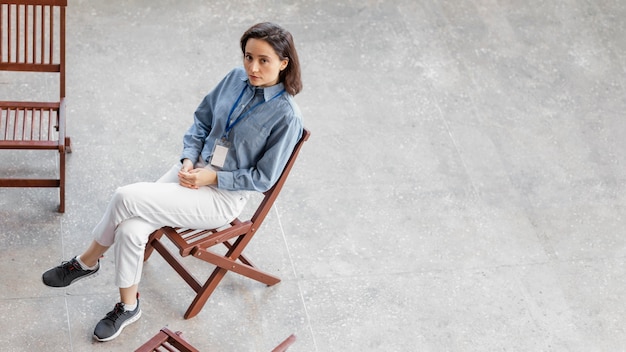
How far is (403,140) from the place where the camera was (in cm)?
523

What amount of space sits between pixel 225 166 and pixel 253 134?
0.20 m

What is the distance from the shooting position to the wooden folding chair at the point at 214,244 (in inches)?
152

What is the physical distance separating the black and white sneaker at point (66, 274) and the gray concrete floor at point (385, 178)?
6 centimetres

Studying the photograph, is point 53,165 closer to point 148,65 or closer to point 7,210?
point 7,210

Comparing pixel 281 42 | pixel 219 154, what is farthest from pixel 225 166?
pixel 281 42

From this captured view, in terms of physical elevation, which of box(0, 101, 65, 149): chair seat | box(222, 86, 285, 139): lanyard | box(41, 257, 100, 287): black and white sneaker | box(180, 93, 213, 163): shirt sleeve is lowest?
box(41, 257, 100, 287): black and white sneaker

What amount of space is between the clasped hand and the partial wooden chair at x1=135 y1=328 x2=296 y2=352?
2.04 feet

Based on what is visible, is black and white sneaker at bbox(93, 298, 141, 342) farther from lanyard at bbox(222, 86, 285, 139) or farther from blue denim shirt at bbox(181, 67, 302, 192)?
lanyard at bbox(222, 86, 285, 139)

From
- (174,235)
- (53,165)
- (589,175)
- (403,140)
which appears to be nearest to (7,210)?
(53,165)

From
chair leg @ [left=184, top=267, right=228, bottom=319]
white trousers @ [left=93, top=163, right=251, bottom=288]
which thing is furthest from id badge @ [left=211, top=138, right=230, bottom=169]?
chair leg @ [left=184, top=267, right=228, bottom=319]

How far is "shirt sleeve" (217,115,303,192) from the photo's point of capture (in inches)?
148

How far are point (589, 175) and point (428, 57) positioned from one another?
1221mm

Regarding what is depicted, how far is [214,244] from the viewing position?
155 inches

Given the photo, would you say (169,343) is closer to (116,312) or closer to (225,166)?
(116,312)
